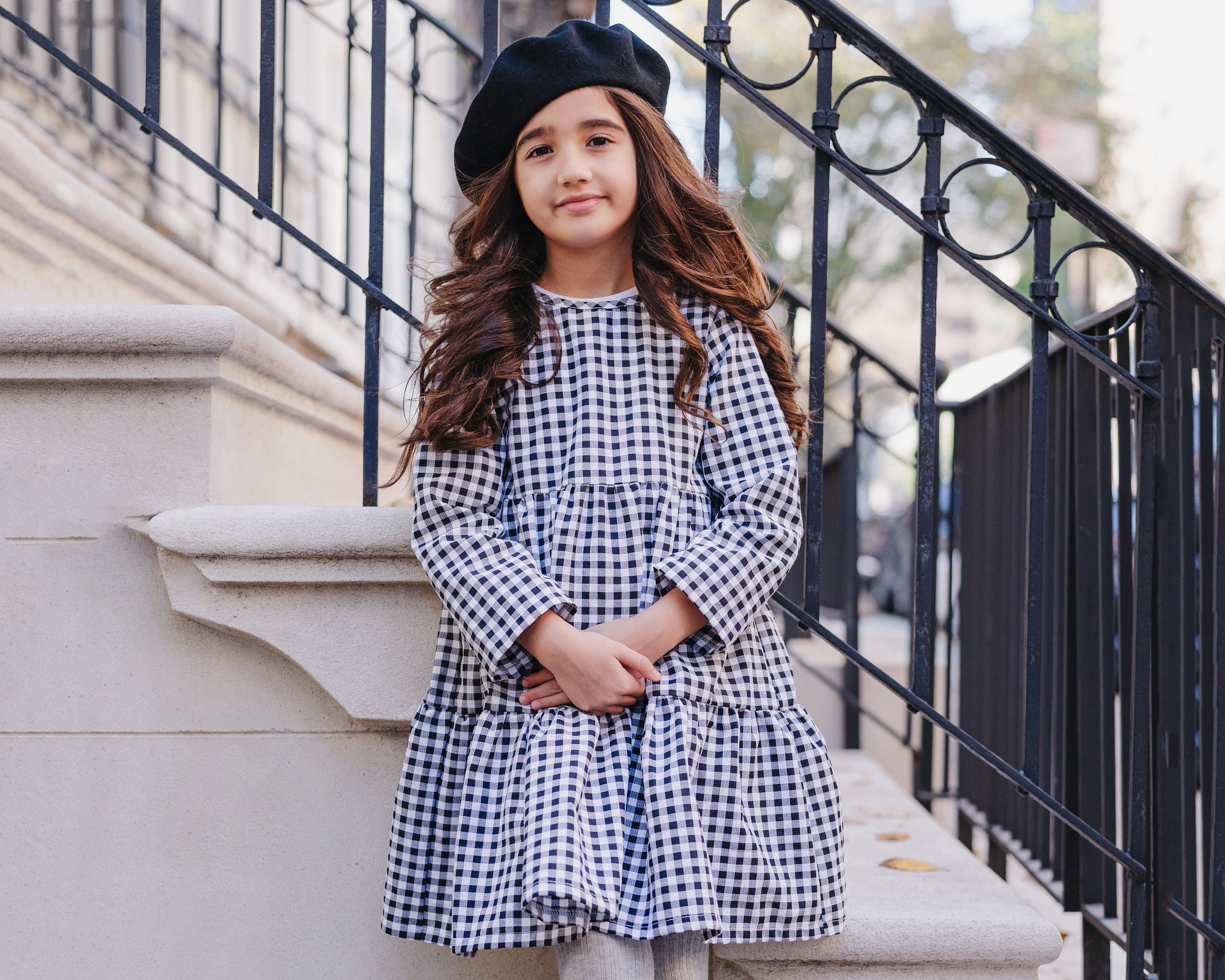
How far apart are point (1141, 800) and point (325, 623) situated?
1.48m

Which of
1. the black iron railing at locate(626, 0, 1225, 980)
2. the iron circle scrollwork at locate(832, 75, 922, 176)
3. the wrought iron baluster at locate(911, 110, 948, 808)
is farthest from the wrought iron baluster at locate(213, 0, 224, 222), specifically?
the wrought iron baluster at locate(911, 110, 948, 808)

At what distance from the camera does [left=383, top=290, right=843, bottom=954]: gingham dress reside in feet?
4.83

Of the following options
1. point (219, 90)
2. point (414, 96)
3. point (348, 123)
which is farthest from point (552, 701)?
point (219, 90)

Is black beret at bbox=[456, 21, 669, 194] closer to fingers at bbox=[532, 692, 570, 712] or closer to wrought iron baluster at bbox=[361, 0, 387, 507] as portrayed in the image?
wrought iron baluster at bbox=[361, 0, 387, 507]

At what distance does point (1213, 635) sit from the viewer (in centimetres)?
197

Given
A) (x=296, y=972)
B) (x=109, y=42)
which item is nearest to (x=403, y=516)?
(x=296, y=972)

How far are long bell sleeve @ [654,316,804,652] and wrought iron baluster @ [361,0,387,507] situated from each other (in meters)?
0.62

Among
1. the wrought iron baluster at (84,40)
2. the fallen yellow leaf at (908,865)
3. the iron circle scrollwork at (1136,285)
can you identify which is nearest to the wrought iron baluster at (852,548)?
the fallen yellow leaf at (908,865)

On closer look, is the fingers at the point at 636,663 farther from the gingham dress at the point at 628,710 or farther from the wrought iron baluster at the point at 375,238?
the wrought iron baluster at the point at 375,238

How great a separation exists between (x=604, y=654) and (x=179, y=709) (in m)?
0.82

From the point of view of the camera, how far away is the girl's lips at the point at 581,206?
175cm

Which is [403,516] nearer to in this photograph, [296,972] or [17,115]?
[296,972]

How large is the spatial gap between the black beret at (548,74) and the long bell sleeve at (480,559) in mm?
554

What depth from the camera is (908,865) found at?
2.11 m
